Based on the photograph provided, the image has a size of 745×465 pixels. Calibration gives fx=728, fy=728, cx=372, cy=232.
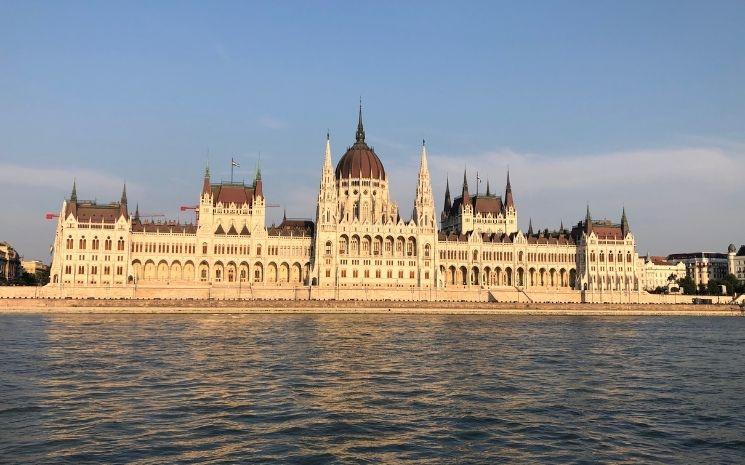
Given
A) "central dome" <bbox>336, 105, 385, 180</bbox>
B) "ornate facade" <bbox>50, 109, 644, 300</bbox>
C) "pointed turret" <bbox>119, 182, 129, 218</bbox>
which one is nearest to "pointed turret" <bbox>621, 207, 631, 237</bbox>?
"ornate facade" <bbox>50, 109, 644, 300</bbox>

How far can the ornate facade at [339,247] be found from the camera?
118438 millimetres

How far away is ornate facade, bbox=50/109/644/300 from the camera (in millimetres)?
118438

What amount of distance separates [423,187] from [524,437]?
111 meters

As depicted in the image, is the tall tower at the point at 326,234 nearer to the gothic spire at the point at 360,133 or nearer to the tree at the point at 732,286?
the gothic spire at the point at 360,133

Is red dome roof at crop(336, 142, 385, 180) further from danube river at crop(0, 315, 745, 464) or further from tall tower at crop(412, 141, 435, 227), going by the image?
danube river at crop(0, 315, 745, 464)

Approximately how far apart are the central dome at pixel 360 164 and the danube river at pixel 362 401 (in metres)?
Result: 83.2

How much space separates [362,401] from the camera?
29859mm

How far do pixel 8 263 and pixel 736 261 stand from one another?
18541 centimetres

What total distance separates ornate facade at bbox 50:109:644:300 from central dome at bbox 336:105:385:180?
→ 27 centimetres

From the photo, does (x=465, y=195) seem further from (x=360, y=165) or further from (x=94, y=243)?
(x=94, y=243)

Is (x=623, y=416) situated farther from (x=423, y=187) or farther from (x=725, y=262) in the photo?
(x=725, y=262)

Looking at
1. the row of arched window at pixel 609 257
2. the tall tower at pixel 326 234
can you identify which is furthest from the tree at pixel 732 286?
the tall tower at pixel 326 234

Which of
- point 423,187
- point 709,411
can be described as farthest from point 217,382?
point 423,187

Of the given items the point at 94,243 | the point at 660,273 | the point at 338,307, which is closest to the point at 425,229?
the point at 338,307
